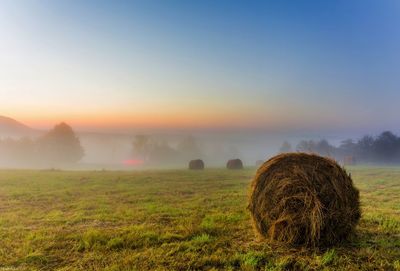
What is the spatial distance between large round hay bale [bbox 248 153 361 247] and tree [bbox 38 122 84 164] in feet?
275

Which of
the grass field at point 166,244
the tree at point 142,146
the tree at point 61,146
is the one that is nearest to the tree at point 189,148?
the tree at point 142,146

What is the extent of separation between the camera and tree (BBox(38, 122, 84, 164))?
81750 millimetres

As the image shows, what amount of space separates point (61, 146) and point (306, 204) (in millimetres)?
85573

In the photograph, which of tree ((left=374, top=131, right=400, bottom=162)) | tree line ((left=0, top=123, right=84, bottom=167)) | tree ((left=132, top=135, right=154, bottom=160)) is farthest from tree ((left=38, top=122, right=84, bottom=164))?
tree ((left=374, top=131, right=400, bottom=162))

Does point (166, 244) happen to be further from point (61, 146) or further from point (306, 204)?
point (61, 146)

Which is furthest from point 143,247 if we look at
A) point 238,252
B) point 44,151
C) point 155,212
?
point 44,151

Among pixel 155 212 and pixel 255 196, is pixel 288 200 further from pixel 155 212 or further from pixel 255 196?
pixel 155 212

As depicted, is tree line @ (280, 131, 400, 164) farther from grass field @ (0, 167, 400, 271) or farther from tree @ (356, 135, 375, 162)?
grass field @ (0, 167, 400, 271)

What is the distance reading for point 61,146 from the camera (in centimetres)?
8212

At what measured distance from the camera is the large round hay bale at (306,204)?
7113 millimetres

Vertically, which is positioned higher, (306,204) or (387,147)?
(387,147)

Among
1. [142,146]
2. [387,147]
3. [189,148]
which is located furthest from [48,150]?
[387,147]

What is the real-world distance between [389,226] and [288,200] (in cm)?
393

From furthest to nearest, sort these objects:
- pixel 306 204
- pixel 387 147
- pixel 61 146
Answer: pixel 387 147 → pixel 61 146 → pixel 306 204
